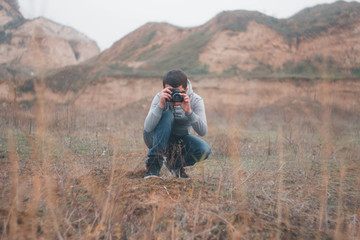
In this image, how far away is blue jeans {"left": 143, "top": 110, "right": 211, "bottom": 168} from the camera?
7.47ft

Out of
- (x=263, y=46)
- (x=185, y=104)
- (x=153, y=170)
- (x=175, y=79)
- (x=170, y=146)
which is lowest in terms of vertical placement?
(x=153, y=170)

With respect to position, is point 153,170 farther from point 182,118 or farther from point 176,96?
point 176,96

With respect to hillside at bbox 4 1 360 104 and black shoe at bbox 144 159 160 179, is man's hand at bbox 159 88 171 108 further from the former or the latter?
hillside at bbox 4 1 360 104

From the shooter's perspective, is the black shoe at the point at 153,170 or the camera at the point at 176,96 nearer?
the camera at the point at 176,96

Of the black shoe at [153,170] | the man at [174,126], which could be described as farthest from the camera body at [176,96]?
the black shoe at [153,170]

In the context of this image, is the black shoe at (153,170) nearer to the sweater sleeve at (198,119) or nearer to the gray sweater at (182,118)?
the gray sweater at (182,118)

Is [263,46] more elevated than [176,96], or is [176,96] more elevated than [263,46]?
[263,46]

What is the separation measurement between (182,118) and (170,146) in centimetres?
36

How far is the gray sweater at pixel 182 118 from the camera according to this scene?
2.26 meters

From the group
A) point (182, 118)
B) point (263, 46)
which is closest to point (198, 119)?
point (182, 118)

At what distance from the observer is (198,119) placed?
Result: 2299 mm

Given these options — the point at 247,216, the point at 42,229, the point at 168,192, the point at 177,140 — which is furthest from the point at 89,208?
the point at 177,140

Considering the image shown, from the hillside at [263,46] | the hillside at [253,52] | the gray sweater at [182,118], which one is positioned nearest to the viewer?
the gray sweater at [182,118]

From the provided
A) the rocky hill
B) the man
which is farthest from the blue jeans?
the rocky hill
